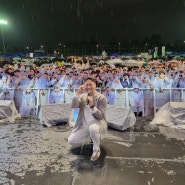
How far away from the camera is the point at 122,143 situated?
6105mm

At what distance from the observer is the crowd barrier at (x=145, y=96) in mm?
8945

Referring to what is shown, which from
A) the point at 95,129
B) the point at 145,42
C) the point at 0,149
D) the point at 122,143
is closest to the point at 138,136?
the point at 122,143

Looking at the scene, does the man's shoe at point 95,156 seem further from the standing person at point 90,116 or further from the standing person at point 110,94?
the standing person at point 110,94

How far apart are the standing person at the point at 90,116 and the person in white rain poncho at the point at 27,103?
4.23m

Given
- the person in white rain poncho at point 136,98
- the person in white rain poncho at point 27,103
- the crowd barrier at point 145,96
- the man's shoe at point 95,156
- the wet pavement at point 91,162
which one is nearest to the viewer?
the wet pavement at point 91,162

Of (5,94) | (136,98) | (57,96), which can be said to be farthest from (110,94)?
(5,94)

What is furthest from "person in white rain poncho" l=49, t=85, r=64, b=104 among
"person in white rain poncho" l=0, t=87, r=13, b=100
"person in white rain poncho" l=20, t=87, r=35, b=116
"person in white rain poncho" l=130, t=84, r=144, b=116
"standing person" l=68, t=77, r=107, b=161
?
"standing person" l=68, t=77, r=107, b=161

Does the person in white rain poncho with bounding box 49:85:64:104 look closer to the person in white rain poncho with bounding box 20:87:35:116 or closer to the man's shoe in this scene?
the person in white rain poncho with bounding box 20:87:35:116

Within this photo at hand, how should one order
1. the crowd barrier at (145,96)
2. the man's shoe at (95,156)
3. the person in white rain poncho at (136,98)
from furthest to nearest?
1. the person in white rain poncho at (136,98)
2. the crowd barrier at (145,96)
3. the man's shoe at (95,156)

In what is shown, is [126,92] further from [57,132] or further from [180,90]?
[57,132]

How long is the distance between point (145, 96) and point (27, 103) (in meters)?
4.12

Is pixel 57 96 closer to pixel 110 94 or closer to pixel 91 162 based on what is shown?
pixel 110 94

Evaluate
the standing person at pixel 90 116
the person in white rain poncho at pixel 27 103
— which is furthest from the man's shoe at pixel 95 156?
the person in white rain poncho at pixel 27 103

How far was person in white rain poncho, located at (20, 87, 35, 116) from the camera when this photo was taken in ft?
30.1
